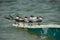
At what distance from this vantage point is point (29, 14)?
12.4 meters

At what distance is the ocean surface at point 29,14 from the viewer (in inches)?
328

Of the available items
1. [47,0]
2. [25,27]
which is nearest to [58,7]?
[47,0]

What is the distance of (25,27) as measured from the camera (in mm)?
8977

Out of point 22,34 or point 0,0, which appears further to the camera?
point 0,0

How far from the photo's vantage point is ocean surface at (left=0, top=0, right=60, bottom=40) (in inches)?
328

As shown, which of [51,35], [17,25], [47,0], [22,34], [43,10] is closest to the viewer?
[51,35]

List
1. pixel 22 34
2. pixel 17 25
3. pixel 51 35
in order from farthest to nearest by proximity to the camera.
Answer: pixel 17 25
pixel 22 34
pixel 51 35

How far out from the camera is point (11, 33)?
896 centimetres

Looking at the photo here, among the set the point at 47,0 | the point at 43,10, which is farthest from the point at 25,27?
the point at 47,0

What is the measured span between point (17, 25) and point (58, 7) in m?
5.47

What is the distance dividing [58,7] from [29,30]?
5.83m

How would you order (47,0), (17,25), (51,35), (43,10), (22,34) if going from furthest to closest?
(47,0) < (43,10) < (17,25) < (22,34) < (51,35)

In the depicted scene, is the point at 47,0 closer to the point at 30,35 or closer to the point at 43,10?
the point at 43,10

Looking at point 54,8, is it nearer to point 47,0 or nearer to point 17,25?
point 47,0
